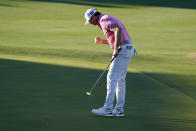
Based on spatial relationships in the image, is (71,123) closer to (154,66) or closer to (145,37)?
(154,66)

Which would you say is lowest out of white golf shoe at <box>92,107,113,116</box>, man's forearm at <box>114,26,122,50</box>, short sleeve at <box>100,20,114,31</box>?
white golf shoe at <box>92,107,113,116</box>

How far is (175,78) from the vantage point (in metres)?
15.1

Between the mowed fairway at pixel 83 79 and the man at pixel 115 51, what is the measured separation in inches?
8.3

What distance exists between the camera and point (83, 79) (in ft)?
45.1

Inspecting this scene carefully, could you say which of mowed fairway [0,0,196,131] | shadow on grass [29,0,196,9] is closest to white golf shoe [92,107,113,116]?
mowed fairway [0,0,196,131]

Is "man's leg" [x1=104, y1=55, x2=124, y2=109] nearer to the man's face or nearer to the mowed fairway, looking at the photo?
the mowed fairway

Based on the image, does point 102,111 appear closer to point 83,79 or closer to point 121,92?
point 121,92

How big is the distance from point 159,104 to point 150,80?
2.90 m

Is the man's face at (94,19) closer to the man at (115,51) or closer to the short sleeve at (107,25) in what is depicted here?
the man at (115,51)

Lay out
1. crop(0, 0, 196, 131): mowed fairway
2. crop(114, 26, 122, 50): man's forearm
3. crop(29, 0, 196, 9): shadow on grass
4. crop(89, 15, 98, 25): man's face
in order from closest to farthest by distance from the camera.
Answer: crop(114, 26, 122, 50): man's forearm
crop(0, 0, 196, 131): mowed fairway
crop(89, 15, 98, 25): man's face
crop(29, 0, 196, 9): shadow on grass

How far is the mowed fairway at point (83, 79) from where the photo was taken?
9445 millimetres

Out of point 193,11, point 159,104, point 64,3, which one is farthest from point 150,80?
point 64,3

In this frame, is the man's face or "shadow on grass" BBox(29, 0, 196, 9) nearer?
the man's face

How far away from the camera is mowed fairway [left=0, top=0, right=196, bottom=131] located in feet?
31.0
